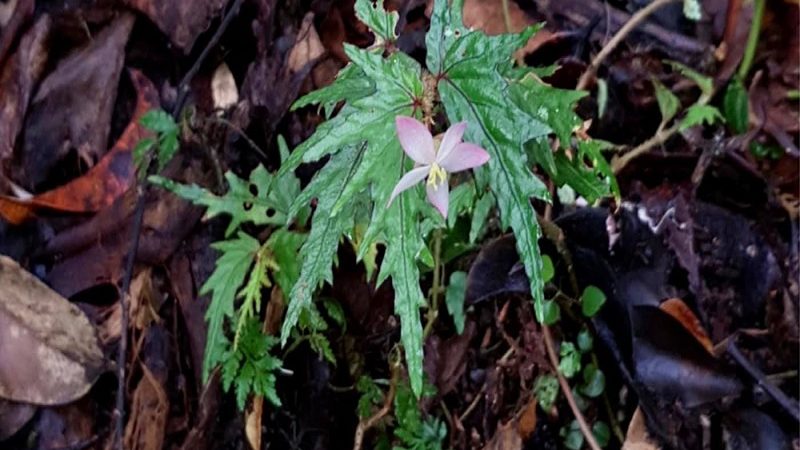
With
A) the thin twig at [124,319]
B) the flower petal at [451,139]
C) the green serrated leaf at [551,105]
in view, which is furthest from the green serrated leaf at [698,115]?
the thin twig at [124,319]

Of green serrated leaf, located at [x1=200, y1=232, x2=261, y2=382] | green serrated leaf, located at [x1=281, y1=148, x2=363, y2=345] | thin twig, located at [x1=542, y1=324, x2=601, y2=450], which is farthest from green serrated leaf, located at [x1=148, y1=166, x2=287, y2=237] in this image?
thin twig, located at [x1=542, y1=324, x2=601, y2=450]

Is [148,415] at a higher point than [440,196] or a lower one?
lower

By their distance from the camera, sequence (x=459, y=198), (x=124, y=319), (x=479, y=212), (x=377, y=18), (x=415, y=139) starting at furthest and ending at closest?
(x=124, y=319) < (x=479, y=212) < (x=459, y=198) < (x=377, y=18) < (x=415, y=139)

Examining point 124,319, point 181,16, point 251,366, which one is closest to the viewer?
point 251,366

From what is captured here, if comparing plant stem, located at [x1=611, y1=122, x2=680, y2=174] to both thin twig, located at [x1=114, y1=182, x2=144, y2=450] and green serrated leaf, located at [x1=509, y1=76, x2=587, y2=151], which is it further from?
thin twig, located at [x1=114, y1=182, x2=144, y2=450]

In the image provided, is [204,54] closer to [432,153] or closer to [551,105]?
[551,105]

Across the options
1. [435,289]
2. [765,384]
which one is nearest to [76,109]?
[435,289]

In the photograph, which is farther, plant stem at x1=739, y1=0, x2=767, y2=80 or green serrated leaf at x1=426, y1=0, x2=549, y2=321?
plant stem at x1=739, y1=0, x2=767, y2=80
